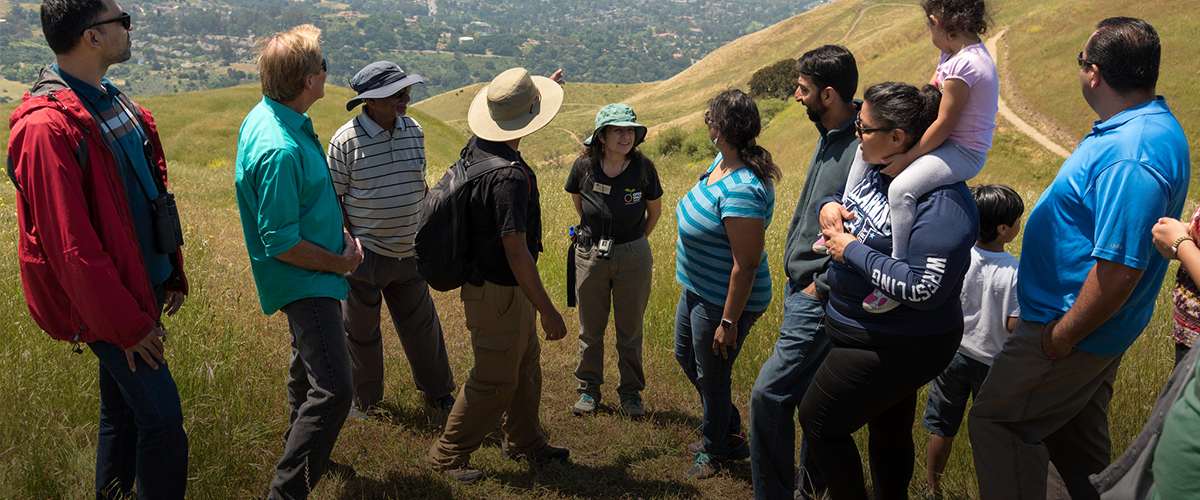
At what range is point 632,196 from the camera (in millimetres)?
4531

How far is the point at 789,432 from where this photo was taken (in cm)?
311

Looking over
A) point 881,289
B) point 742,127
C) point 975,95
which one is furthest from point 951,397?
point 742,127

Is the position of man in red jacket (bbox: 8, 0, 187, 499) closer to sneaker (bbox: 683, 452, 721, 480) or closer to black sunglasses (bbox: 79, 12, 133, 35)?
black sunglasses (bbox: 79, 12, 133, 35)

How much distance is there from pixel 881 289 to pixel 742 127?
1327mm

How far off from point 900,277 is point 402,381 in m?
3.49

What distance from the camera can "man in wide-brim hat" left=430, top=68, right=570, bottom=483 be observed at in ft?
10.6

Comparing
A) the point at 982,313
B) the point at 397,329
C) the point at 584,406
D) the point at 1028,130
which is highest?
the point at 982,313

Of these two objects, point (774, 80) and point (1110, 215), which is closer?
point (1110, 215)

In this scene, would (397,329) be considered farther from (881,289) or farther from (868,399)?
(881,289)

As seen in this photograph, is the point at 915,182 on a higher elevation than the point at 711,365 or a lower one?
higher

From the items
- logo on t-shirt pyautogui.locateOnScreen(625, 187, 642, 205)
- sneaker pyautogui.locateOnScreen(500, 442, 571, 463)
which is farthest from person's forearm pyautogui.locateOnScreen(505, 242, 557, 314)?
logo on t-shirt pyautogui.locateOnScreen(625, 187, 642, 205)

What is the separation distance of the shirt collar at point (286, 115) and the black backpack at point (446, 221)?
2.20ft

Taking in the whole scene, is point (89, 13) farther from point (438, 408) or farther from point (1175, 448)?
point (1175, 448)

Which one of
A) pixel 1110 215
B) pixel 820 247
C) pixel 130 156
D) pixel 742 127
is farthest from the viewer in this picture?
pixel 742 127
